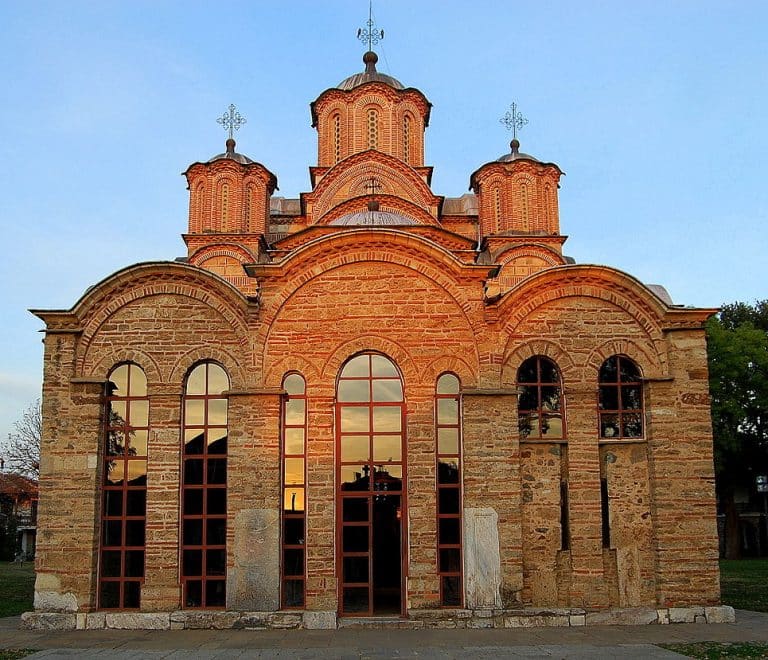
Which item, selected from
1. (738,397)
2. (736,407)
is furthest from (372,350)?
(738,397)

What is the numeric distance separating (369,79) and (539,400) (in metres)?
15.2

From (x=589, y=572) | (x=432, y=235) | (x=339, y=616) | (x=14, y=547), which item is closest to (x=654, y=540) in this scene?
(x=589, y=572)

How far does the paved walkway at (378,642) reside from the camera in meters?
10.3

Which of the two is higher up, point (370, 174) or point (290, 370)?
point (370, 174)

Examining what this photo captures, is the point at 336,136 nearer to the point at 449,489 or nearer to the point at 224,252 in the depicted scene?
the point at 224,252

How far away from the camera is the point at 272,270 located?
13406 mm

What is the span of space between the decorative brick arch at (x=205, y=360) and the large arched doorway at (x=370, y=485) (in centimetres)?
162

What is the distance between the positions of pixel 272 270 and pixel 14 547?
31496 millimetres

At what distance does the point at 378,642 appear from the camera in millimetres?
11117

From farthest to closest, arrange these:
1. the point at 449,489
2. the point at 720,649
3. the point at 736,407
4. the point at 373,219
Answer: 1. the point at 736,407
2. the point at 373,219
3. the point at 449,489
4. the point at 720,649

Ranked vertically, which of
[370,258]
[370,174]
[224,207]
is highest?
[370,174]

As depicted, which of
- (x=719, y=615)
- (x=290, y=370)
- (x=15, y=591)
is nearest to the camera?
(x=719, y=615)

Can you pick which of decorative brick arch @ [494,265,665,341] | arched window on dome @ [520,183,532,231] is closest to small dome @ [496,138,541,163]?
arched window on dome @ [520,183,532,231]

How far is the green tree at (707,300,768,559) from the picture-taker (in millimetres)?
32344
